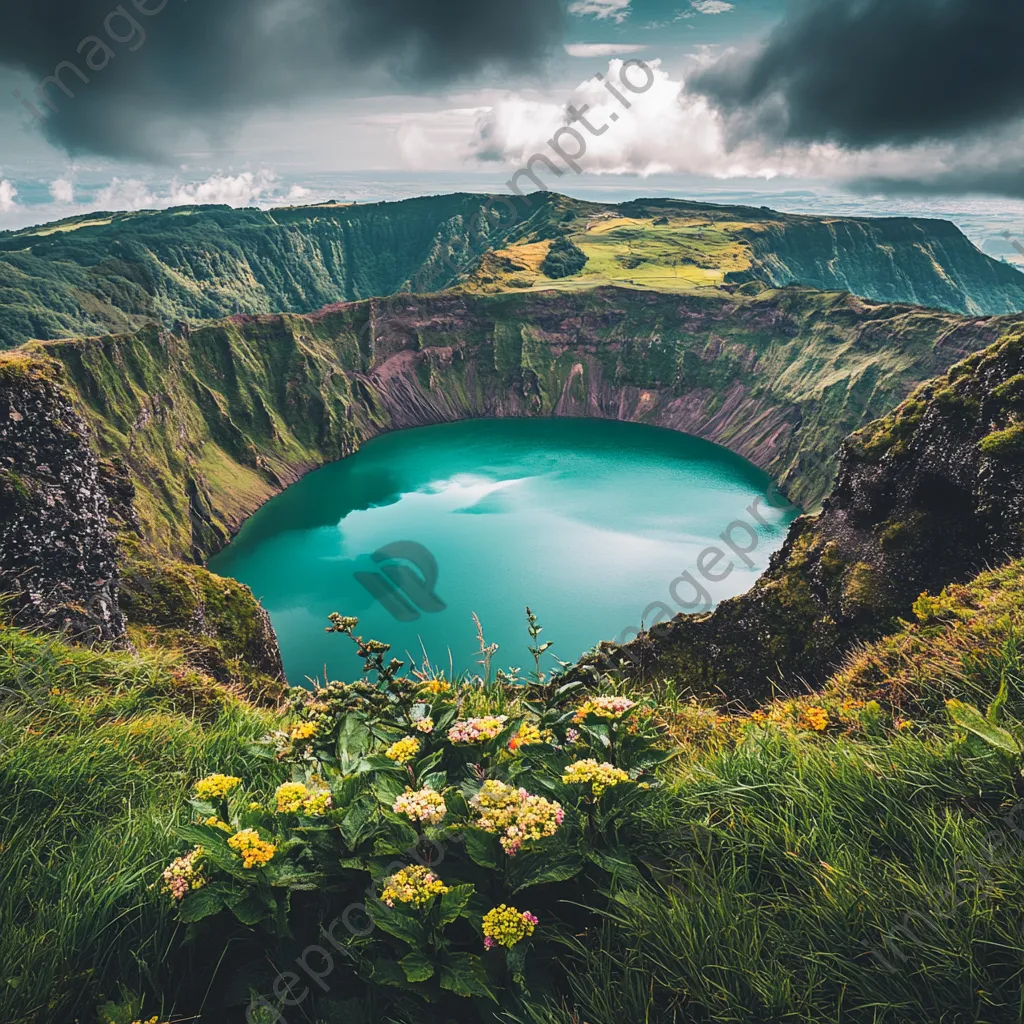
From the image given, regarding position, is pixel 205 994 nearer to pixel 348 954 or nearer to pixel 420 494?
pixel 348 954

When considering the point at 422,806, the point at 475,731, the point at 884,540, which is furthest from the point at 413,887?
the point at 884,540

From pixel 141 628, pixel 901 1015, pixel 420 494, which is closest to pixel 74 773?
pixel 901 1015

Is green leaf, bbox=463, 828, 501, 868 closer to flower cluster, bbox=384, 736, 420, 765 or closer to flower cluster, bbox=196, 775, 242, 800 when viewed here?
flower cluster, bbox=384, 736, 420, 765

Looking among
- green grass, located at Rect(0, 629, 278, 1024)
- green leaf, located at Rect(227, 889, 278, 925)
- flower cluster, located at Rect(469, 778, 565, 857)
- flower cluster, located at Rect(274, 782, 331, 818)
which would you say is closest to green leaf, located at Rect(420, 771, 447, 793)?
flower cluster, located at Rect(469, 778, 565, 857)

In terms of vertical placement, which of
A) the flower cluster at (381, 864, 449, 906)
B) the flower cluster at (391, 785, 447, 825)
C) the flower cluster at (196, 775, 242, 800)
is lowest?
the flower cluster at (381, 864, 449, 906)

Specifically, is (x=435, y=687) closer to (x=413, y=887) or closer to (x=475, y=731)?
(x=475, y=731)

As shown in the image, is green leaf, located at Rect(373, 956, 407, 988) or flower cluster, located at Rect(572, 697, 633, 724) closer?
green leaf, located at Rect(373, 956, 407, 988)
